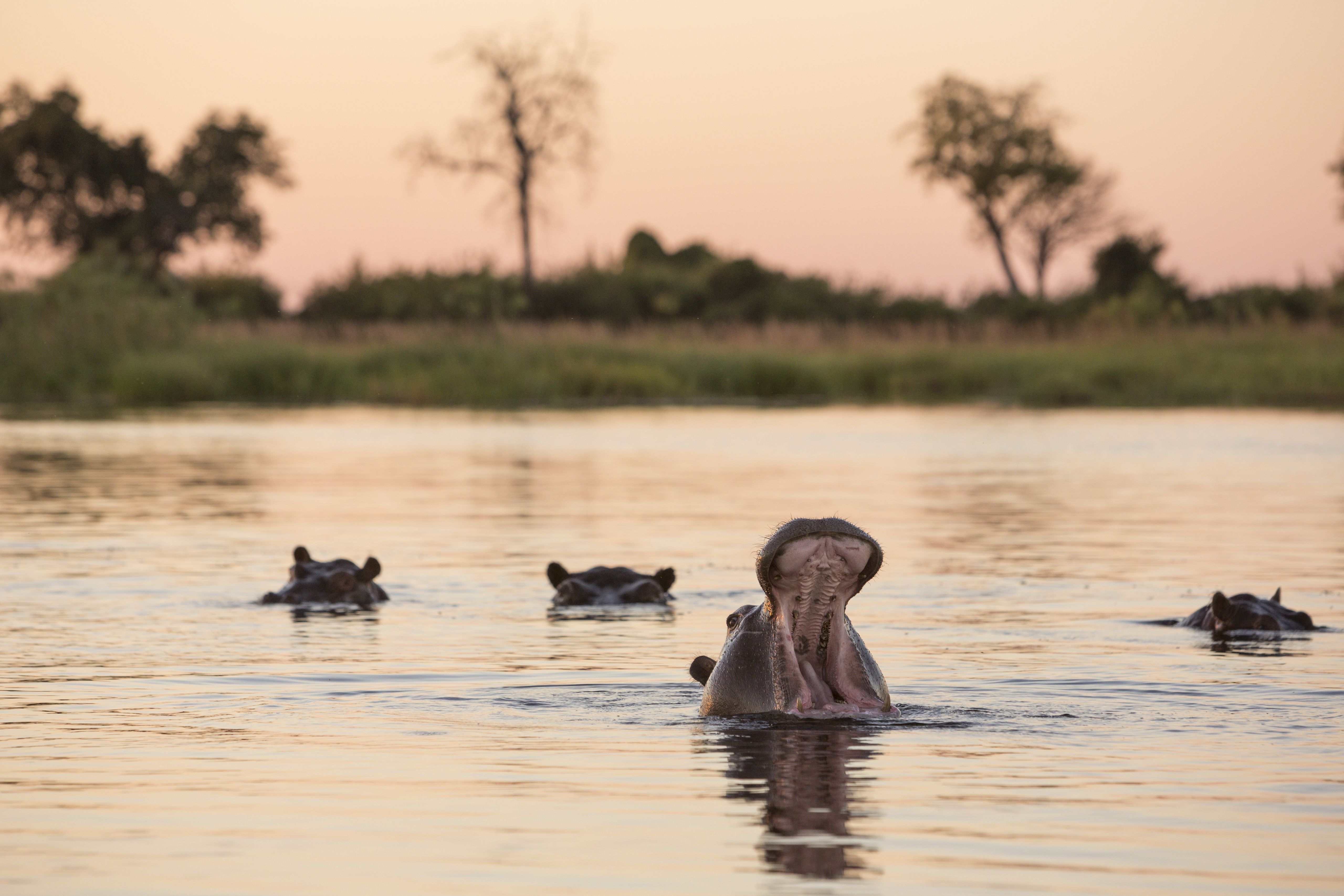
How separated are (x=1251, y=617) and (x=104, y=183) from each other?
60.7 meters

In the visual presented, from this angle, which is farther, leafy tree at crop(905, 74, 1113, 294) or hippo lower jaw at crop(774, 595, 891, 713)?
leafy tree at crop(905, 74, 1113, 294)

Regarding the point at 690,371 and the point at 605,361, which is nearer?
the point at 605,361

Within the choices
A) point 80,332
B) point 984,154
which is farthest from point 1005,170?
point 80,332

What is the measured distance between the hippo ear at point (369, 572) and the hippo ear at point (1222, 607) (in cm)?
442

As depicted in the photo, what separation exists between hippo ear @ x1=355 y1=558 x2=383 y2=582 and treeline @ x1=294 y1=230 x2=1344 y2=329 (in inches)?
1739

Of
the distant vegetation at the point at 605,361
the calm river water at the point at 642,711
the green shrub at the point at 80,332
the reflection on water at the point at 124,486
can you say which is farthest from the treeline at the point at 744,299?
the calm river water at the point at 642,711

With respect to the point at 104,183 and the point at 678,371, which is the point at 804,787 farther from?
the point at 104,183

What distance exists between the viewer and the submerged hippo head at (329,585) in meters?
11.9

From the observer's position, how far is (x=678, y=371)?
42.9 metres

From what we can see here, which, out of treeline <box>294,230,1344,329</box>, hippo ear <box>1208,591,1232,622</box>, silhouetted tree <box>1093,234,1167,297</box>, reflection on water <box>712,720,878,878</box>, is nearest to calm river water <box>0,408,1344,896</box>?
reflection on water <box>712,720,878,878</box>

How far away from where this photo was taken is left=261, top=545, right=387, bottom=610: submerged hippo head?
11914mm

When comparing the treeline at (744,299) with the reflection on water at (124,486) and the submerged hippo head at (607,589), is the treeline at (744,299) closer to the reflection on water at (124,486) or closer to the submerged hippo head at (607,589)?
the reflection on water at (124,486)

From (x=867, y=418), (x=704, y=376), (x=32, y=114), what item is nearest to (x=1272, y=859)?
(x=867, y=418)

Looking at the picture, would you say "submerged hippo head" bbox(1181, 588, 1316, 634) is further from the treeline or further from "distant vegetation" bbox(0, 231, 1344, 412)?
the treeline
